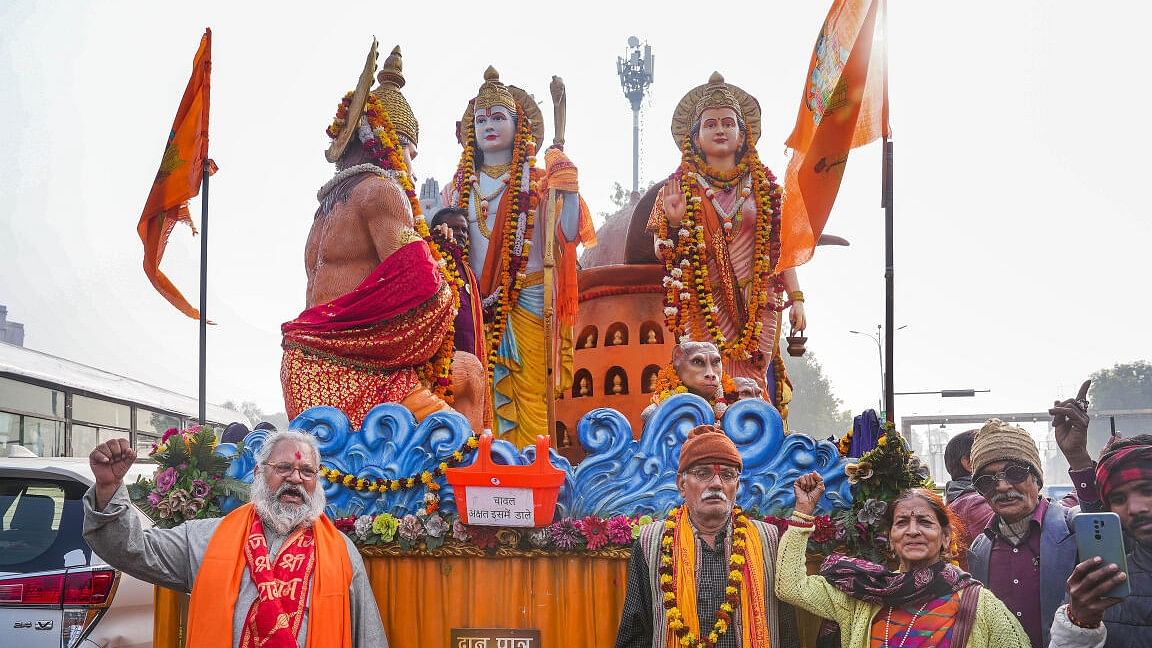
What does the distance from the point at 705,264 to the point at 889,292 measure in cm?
253

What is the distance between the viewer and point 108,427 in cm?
1258

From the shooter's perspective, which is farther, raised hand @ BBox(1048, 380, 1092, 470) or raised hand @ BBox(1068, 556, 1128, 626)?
raised hand @ BBox(1048, 380, 1092, 470)

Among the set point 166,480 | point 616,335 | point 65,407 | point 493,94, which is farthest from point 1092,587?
point 65,407

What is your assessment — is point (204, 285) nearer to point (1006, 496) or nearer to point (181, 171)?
point (181, 171)

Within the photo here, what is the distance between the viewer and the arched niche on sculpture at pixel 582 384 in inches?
304

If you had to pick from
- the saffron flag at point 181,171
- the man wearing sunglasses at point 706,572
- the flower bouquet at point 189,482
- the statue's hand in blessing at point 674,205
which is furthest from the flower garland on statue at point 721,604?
the saffron flag at point 181,171

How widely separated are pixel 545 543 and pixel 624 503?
359 mm

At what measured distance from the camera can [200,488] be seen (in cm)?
437

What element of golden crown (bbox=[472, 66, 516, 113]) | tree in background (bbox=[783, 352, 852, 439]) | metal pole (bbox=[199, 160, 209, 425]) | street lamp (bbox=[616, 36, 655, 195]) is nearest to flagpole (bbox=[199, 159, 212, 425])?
metal pole (bbox=[199, 160, 209, 425])

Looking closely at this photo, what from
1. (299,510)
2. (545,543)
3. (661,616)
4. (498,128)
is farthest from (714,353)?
(498,128)

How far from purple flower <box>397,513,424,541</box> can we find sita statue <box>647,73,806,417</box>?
10.1 ft

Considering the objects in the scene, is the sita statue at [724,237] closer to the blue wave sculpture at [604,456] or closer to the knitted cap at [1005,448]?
the blue wave sculpture at [604,456]

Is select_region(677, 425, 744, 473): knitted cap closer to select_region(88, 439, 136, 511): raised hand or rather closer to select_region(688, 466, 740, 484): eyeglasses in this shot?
select_region(688, 466, 740, 484): eyeglasses

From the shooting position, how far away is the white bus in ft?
35.5
